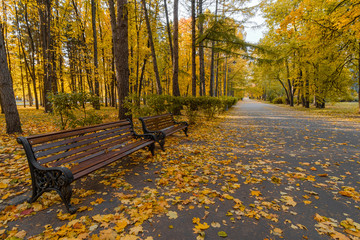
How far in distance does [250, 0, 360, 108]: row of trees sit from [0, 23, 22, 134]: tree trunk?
1126 cm

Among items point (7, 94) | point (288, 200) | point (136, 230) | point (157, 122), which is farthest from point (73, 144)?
point (7, 94)

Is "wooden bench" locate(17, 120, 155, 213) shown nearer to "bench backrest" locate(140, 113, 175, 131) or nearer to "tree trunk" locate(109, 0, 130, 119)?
"bench backrest" locate(140, 113, 175, 131)

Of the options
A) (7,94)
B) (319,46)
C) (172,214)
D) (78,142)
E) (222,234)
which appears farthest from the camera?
(319,46)

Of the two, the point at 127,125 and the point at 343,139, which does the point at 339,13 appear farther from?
the point at 127,125

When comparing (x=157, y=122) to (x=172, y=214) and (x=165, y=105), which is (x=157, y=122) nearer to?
(x=165, y=105)

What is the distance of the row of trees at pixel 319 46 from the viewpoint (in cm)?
835

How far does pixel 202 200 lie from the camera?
257 centimetres

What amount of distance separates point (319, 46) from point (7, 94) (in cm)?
1409

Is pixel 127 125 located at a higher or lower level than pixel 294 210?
higher

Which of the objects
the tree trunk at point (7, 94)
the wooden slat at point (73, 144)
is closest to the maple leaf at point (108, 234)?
the wooden slat at point (73, 144)

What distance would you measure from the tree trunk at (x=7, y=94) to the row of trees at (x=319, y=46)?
37.0 feet

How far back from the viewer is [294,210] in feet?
7.66

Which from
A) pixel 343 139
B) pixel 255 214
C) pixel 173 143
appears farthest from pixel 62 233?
pixel 343 139

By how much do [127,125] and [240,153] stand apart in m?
3.16
